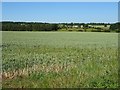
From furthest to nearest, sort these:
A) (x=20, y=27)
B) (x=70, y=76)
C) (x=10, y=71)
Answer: (x=20, y=27) < (x=10, y=71) < (x=70, y=76)

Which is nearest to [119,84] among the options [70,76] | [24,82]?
[70,76]

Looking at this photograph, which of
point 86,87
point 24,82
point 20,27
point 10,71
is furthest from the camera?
point 20,27

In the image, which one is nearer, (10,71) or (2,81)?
(2,81)

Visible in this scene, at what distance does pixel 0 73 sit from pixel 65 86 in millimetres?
3131

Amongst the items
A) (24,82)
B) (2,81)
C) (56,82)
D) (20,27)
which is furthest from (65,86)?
(20,27)

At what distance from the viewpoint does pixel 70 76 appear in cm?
1052

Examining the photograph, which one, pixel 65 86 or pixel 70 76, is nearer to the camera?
pixel 65 86

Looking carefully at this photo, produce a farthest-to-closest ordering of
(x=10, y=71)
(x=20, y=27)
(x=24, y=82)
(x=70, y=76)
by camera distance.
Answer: (x=20, y=27)
(x=10, y=71)
(x=70, y=76)
(x=24, y=82)

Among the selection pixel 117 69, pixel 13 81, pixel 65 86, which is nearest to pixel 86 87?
pixel 65 86

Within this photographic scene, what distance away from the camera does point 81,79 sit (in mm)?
9906

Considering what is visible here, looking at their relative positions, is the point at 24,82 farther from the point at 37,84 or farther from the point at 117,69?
the point at 117,69

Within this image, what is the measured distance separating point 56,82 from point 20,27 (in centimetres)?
7209

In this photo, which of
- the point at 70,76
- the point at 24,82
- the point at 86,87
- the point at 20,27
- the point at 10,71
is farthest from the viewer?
the point at 20,27

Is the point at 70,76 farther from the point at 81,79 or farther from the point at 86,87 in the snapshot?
the point at 86,87
